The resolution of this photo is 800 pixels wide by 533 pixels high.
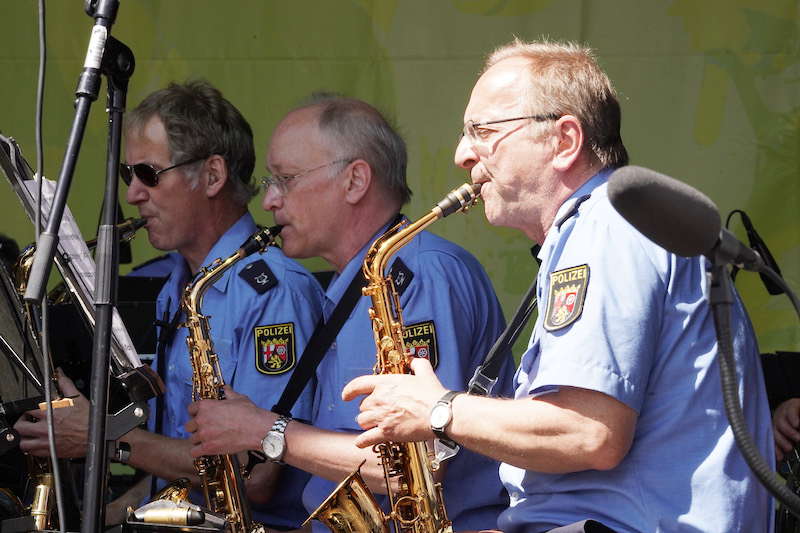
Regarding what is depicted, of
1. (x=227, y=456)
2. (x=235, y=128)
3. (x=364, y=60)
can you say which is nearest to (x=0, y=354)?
(x=227, y=456)

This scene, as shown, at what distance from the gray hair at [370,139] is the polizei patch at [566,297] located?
1840 mm

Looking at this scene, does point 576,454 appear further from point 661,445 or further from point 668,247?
point 668,247

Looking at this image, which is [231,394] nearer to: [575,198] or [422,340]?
[422,340]

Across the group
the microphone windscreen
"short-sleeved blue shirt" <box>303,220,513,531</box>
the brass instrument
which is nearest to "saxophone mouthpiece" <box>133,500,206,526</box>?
"short-sleeved blue shirt" <box>303,220,513,531</box>

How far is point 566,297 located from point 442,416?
44 centimetres

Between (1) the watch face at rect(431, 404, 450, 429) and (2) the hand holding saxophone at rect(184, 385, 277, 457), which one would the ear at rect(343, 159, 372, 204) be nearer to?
(2) the hand holding saxophone at rect(184, 385, 277, 457)

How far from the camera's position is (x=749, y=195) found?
5.27 meters

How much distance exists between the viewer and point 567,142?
3018 millimetres

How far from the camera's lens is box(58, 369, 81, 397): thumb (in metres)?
4.02

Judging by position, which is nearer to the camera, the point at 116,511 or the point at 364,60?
the point at 116,511

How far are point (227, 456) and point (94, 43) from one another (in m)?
1.96

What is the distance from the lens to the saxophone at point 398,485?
3576 mm

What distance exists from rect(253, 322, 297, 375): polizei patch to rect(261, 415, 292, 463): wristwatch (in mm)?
446

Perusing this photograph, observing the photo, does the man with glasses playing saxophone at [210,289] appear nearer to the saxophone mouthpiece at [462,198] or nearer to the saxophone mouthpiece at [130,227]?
the saxophone mouthpiece at [130,227]
